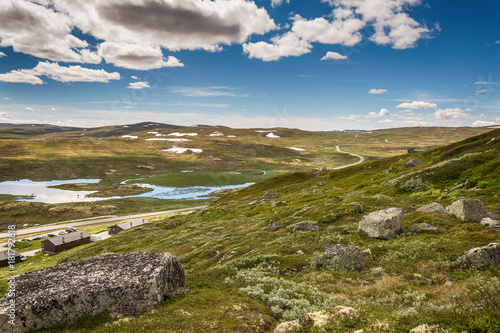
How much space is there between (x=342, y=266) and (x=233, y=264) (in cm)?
958

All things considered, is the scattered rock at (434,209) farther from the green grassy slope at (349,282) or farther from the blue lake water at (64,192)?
the blue lake water at (64,192)

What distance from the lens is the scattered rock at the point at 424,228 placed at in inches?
838

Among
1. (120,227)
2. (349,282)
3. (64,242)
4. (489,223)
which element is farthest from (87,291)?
(64,242)

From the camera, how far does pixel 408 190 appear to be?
40594 mm

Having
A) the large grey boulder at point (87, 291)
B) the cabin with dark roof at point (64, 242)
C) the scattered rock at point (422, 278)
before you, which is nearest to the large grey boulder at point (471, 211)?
the scattered rock at point (422, 278)

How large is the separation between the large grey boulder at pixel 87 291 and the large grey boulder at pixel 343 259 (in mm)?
11712

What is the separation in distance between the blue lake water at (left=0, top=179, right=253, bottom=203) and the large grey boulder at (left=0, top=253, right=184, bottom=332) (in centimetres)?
11899

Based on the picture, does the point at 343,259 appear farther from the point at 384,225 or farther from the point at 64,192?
the point at 64,192

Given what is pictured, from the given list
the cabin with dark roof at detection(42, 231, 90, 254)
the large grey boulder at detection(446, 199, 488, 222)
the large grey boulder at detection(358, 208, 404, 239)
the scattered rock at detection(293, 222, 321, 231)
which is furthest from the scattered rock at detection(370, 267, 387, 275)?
the cabin with dark roof at detection(42, 231, 90, 254)

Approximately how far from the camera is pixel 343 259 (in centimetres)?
1825

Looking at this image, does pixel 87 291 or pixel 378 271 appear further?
pixel 378 271

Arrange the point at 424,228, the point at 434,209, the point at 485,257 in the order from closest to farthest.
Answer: the point at 485,257, the point at 424,228, the point at 434,209

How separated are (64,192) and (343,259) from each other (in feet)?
561

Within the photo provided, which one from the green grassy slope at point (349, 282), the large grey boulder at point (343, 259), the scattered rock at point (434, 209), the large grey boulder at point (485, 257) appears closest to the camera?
the green grassy slope at point (349, 282)
